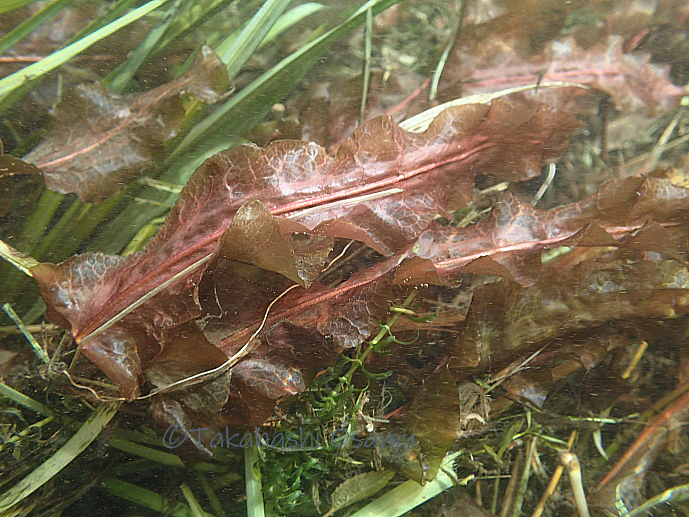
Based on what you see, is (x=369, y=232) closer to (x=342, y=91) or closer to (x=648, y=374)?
(x=342, y=91)

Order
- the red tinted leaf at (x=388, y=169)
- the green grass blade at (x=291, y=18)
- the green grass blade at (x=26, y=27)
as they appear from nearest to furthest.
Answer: the red tinted leaf at (x=388, y=169) → the green grass blade at (x=26, y=27) → the green grass blade at (x=291, y=18)

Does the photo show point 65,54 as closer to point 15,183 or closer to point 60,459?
point 15,183

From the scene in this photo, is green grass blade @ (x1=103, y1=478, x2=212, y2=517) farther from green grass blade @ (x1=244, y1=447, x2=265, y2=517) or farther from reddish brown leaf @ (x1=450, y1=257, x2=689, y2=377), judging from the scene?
reddish brown leaf @ (x1=450, y1=257, x2=689, y2=377)

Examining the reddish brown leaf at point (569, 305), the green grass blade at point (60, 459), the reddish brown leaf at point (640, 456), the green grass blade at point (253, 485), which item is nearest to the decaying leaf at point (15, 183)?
the green grass blade at point (60, 459)

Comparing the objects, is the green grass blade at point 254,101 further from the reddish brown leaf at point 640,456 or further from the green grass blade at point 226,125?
the reddish brown leaf at point 640,456

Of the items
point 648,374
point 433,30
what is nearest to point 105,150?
point 433,30

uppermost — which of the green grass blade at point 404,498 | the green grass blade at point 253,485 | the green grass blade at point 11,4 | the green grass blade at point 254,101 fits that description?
the green grass blade at point 11,4
